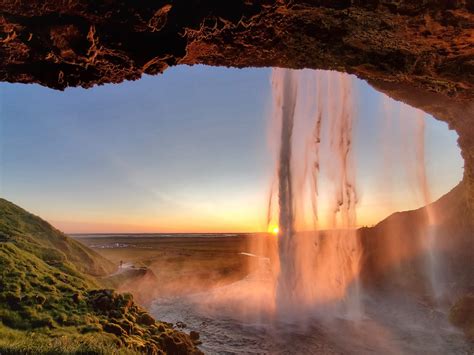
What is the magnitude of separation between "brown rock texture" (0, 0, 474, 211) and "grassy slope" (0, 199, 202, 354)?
7606mm

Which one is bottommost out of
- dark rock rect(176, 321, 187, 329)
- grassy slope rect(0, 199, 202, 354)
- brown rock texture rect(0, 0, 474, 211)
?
dark rock rect(176, 321, 187, 329)

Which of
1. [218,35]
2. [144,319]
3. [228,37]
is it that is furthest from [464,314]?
[218,35]

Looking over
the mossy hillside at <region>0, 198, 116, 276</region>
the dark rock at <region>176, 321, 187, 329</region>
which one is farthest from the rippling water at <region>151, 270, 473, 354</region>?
the mossy hillside at <region>0, 198, 116, 276</region>

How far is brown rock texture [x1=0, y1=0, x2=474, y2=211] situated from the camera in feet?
17.8

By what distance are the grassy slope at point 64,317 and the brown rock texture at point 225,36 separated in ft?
25.0

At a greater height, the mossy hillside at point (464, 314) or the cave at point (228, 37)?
the cave at point (228, 37)

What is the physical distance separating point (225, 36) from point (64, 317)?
10925 millimetres

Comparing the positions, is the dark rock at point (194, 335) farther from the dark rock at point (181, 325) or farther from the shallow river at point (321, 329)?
the dark rock at point (181, 325)

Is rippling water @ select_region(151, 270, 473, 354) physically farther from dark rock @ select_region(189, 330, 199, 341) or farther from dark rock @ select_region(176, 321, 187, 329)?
dark rock @ select_region(189, 330, 199, 341)

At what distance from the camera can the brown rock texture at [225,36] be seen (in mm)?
5422

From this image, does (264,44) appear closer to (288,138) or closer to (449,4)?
(449,4)

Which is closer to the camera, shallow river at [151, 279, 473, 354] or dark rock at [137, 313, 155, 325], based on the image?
dark rock at [137, 313, 155, 325]

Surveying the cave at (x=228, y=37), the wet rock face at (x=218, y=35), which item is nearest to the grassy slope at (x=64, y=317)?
the cave at (x=228, y=37)

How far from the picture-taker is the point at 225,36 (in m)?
6.50
